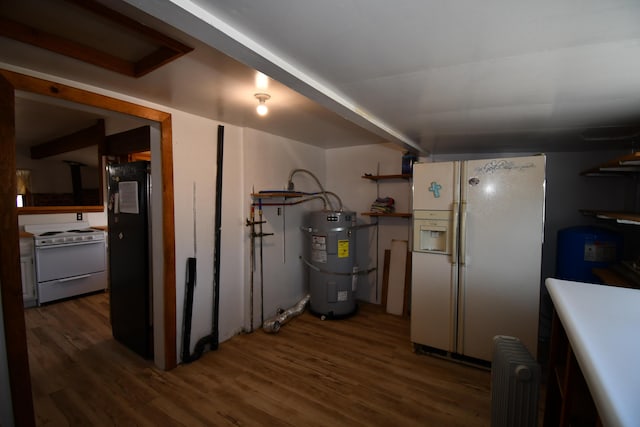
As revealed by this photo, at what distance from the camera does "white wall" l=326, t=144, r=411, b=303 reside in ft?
12.2

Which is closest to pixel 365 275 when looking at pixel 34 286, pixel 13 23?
pixel 13 23

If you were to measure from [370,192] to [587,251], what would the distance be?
231 cm

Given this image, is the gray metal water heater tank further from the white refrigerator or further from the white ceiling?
the white ceiling

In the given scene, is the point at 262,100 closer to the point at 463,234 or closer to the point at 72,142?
the point at 463,234

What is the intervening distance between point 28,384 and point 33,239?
3033mm

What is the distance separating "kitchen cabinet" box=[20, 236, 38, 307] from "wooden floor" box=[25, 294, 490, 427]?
2.75 ft

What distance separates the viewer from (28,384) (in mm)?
1551

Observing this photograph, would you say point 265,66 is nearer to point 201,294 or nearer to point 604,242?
point 201,294

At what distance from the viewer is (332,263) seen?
337 centimetres

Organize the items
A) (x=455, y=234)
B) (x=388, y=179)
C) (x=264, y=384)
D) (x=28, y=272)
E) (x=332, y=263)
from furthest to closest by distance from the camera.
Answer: (x=388, y=179), (x=28, y=272), (x=332, y=263), (x=455, y=234), (x=264, y=384)

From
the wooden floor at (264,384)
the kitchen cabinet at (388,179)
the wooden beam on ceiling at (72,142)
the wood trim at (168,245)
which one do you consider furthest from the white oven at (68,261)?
the kitchen cabinet at (388,179)

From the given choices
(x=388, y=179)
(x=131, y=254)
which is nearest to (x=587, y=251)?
(x=388, y=179)

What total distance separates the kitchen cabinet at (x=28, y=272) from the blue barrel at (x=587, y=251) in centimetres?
619

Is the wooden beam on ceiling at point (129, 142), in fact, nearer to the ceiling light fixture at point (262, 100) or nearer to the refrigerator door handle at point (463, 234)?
the ceiling light fixture at point (262, 100)
